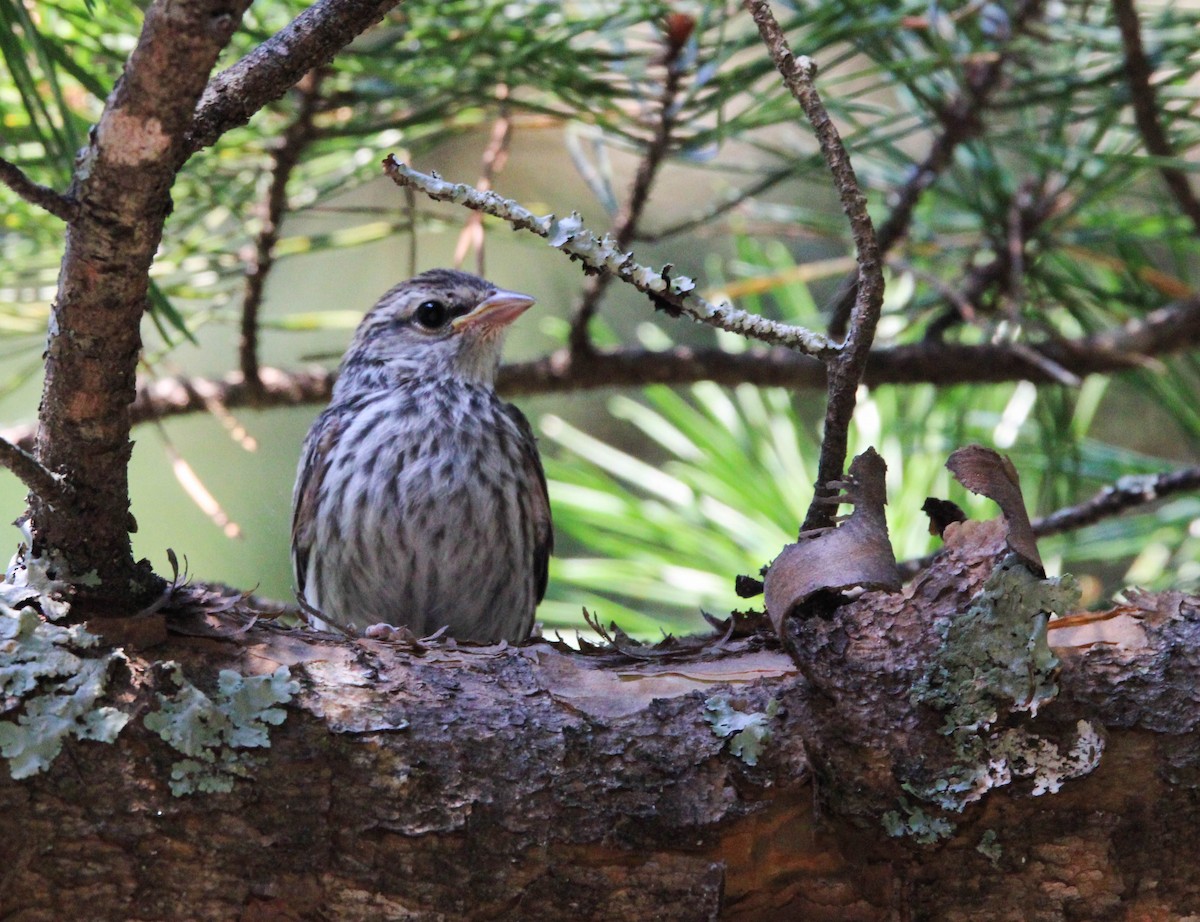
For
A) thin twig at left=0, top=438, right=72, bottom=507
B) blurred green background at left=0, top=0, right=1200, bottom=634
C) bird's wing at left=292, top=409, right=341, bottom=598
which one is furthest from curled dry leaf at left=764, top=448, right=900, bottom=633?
bird's wing at left=292, top=409, right=341, bottom=598

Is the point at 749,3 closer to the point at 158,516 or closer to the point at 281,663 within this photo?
the point at 281,663

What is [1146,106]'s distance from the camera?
139 inches

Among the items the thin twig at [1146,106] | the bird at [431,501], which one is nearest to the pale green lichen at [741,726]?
the bird at [431,501]

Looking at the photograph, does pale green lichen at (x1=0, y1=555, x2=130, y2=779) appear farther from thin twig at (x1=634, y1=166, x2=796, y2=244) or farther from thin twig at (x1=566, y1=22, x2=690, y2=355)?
thin twig at (x1=634, y1=166, x2=796, y2=244)

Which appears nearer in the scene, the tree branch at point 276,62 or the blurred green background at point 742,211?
the tree branch at point 276,62

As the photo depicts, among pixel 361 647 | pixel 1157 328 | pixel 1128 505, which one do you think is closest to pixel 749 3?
pixel 361 647

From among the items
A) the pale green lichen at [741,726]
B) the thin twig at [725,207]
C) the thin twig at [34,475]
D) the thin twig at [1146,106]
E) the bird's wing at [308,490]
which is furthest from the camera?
the bird's wing at [308,490]

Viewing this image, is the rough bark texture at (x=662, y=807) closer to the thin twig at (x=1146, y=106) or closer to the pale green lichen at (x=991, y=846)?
the pale green lichen at (x=991, y=846)

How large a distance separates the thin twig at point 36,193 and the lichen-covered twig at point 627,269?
0.45 m

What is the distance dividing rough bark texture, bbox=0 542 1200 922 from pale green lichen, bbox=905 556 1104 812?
28 mm

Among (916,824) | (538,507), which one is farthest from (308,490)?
(916,824)

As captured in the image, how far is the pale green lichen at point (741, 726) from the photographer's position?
81.0 inches

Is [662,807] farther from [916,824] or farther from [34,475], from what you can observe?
[34,475]

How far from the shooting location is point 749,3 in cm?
204
